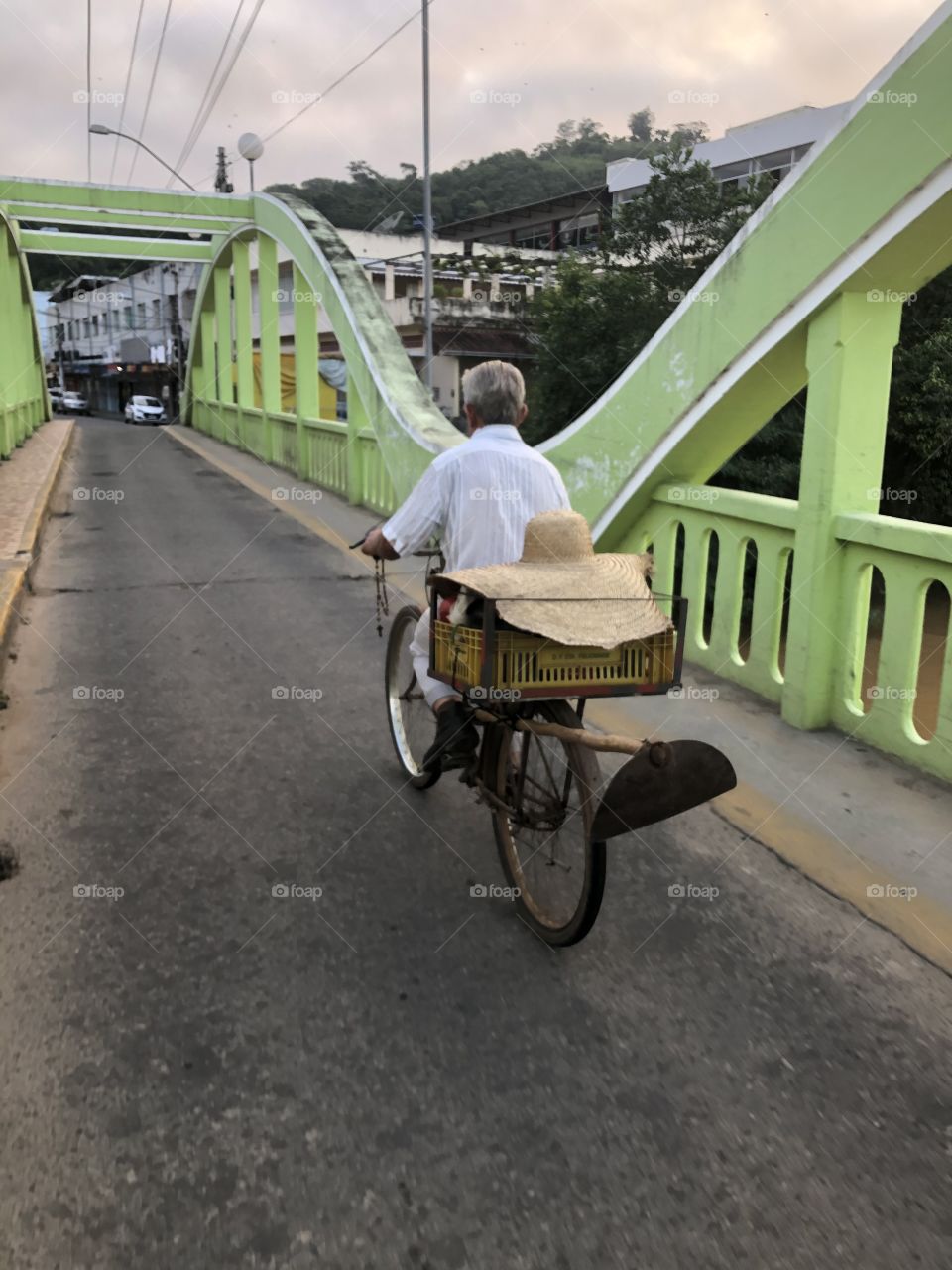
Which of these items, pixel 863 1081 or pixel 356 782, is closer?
pixel 863 1081

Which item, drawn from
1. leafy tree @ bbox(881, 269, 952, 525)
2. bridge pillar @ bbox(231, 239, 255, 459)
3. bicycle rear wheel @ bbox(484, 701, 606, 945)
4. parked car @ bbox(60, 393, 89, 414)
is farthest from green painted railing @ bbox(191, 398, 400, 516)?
parked car @ bbox(60, 393, 89, 414)

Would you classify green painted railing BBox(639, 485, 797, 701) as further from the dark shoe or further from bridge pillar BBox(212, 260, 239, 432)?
bridge pillar BBox(212, 260, 239, 432)

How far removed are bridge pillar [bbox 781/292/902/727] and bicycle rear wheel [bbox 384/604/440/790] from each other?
1726 mm

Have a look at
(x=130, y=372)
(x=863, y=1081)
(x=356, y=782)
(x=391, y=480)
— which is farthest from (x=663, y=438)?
(x=130, y=372)

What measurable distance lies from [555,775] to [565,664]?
37cm

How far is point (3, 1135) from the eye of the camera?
224cm

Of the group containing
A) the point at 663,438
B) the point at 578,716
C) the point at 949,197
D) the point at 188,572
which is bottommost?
the point at 188,572

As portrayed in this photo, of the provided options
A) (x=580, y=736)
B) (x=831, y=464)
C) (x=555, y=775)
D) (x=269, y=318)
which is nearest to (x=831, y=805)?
(x=831, y=464)

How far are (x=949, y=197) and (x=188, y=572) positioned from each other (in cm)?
634

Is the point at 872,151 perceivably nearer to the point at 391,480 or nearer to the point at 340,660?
the point at 340,660

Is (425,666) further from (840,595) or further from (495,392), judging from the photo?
(840,595)

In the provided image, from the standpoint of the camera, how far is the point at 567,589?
2.72 m

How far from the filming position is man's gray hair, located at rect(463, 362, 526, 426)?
127 inches

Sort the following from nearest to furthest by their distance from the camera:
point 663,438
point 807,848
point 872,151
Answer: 1. point 807,848
2. point 872,151
3. point 663,438
